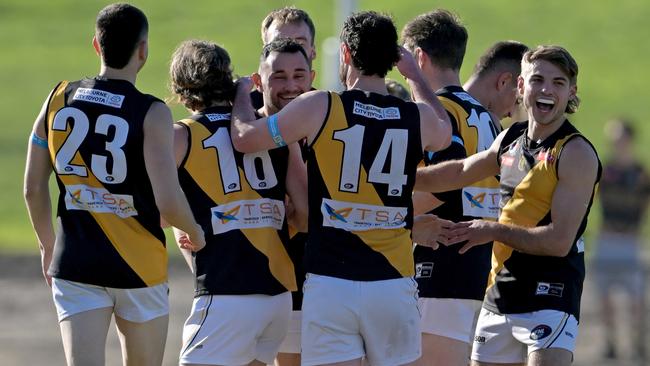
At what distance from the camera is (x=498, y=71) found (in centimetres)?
730

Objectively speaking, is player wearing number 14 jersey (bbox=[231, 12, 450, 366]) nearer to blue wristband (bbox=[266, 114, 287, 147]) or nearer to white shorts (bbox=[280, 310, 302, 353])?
blue wristband (bbox=[266, 114, 287, 147])

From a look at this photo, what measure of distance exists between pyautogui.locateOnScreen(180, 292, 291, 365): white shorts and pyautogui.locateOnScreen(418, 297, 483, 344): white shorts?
109 centimetres

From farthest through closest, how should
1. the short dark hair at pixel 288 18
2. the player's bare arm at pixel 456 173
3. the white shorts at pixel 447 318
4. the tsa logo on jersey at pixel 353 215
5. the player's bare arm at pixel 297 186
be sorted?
1. the short dark hair at pixel 288 18
2. the white shorts at pixel 447 318
3. the player's bare arm at pixel 456 173
4. the player's bare arm at pixel 297 186
5. the tsa logo on jersey at pixel 353 215

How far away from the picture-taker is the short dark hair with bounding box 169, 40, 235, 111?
19.8 feet

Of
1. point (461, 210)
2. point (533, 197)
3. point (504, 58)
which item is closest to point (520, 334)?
point (533, 197)

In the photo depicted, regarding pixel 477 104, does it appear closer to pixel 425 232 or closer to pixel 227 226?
pixel 425 232

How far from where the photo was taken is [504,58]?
7262mm

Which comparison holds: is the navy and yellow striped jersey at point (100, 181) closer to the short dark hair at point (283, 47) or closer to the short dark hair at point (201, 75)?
the short dark hair at point (201, 75)

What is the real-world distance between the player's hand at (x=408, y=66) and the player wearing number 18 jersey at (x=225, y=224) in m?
0.81

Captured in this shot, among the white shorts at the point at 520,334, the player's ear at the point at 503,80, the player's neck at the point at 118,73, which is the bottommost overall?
the white shorts at the point at 520,334

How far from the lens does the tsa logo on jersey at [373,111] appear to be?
18.9 ft

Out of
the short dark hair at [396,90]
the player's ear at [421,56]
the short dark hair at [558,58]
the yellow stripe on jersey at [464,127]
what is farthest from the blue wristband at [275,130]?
the short dark hair at [396,90]

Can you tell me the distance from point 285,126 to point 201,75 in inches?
23.3

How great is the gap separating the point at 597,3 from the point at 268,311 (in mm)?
36113
